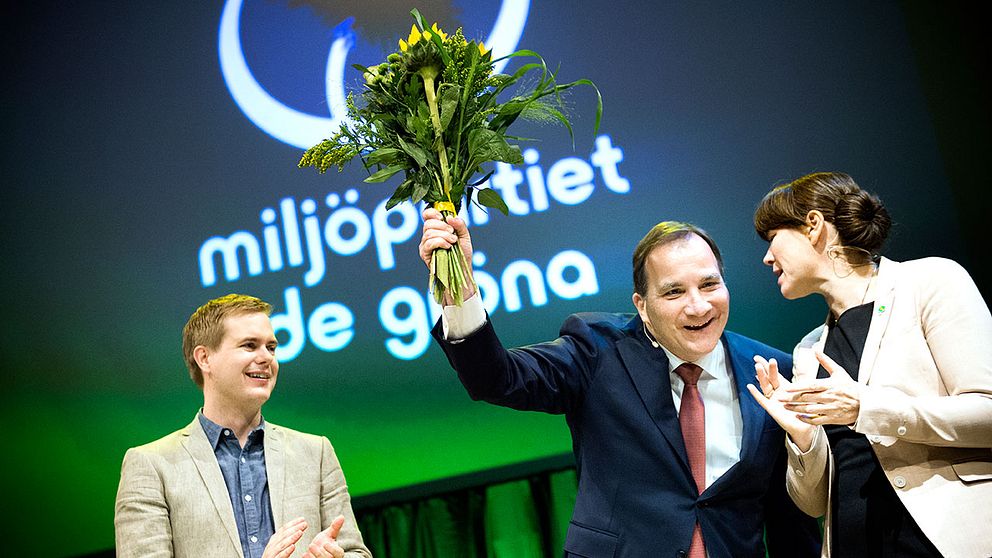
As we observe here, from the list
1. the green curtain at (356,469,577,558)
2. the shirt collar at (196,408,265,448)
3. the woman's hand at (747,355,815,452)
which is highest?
the shirt collar at (196,408,265,448)

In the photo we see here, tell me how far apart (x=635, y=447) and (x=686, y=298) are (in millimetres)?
402

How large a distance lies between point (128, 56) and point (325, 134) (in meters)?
1.24

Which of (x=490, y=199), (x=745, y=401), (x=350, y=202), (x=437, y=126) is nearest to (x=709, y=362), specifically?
(x=745, y=401)

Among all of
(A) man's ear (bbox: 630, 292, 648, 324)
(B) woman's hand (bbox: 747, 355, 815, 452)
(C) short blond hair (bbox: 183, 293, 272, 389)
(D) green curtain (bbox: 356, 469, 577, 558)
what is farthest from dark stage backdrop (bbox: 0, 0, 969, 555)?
(B) woman's hand (bbox: 747, 355, 815, 452)

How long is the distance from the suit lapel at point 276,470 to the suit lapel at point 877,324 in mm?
1589

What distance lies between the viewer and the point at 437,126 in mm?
2189

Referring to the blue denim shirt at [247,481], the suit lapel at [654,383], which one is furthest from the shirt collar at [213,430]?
the suit lapel at [654,383]

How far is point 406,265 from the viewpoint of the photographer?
4.38 m

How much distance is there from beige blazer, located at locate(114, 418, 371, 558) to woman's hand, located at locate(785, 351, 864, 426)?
1.35 m

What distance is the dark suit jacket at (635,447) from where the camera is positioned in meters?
2.23

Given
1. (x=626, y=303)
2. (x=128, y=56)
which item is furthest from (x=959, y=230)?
(x=128, y=56)

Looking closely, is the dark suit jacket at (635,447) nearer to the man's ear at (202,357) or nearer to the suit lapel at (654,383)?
the suit lapel at (654,383)

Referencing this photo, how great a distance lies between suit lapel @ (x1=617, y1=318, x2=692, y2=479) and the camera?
91.1 inches

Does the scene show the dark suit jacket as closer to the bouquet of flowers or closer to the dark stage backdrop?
the bouquet of flowers
